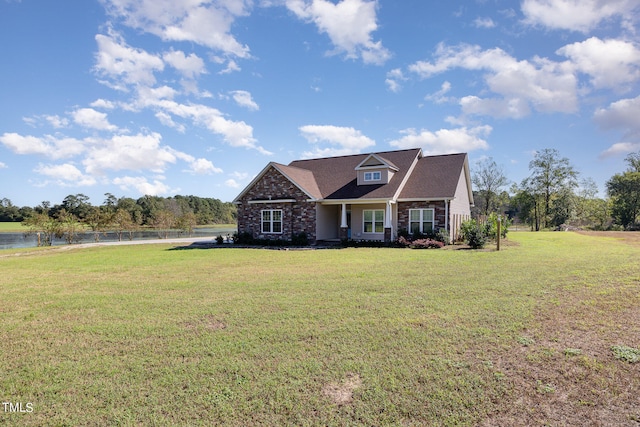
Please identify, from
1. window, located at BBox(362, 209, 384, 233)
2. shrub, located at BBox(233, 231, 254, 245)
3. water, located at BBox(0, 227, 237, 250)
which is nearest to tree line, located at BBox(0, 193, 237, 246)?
water, located at BBox(0, 227, 237, 250)

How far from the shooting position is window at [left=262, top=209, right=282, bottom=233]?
76.2 ft

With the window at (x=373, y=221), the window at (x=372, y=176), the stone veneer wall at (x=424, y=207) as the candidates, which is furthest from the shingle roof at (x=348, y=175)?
the window at (x=373, y=221)

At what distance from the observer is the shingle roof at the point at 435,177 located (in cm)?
2052

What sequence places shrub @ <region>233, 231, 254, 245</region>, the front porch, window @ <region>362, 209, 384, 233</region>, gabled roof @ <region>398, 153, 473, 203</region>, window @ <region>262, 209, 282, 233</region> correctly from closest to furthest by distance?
gabled roof @ <region>398, 153, 473, 203</region>
the front porch
window @ <region>362, 209, 384, 233</region>
window @ <region>262, 209, 282, 233</region>
shrub @ <region>233, 231, 254, 245</region>

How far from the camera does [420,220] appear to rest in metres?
20.9

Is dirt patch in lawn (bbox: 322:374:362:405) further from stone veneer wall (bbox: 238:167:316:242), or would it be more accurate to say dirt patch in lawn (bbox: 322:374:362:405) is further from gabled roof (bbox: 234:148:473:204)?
stone veneer wall (bbox: 238:167:316:242)

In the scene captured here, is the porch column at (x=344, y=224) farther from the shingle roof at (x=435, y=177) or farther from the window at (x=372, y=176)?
the shingle roof at (x=435, y=177)

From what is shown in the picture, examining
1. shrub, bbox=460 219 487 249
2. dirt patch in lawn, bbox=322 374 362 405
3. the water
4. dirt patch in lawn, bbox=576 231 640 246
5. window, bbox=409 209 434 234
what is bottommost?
dirt patch in lawn, bbox=322 374 362 405

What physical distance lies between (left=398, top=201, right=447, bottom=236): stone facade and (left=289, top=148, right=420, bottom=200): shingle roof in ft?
4.05

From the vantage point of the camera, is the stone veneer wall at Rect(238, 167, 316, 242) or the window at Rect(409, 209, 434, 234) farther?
the stone veneer wall at Rect(238, 167, 316, 242)

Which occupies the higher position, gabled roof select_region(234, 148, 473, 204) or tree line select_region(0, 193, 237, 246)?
gabled roof select_region(234, 148, 473, 204)

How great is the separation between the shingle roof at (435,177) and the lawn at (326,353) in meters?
11.6

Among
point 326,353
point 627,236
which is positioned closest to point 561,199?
point 627,236

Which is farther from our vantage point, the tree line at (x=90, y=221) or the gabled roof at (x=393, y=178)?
the tree line at (x=90, y=221)
